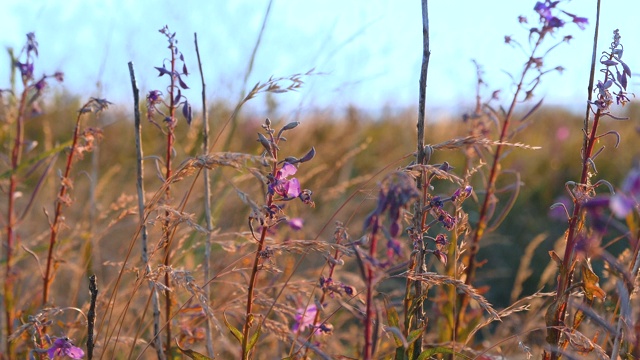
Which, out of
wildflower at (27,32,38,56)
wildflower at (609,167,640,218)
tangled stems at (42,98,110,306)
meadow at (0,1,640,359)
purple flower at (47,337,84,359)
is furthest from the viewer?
wildflower at (27,32,38,56)

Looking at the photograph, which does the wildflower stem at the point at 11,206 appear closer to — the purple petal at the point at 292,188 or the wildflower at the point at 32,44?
→ the wildflower at the point at 32,44

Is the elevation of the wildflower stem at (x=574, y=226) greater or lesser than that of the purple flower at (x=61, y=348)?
greater

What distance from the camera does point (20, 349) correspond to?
1819mm

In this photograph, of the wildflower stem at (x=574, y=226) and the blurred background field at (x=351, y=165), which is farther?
the blurred background field at (x=351, y=165)

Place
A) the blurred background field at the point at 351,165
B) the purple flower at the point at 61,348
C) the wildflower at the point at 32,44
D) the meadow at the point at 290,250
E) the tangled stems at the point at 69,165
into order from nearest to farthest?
the meadow at the point at 290,250 < the purple flower at the point at 61,348 < the tangled stems at the point at 69,165 < the wildflower at the point at 32,44 < the blurred background field at the point at 351,165

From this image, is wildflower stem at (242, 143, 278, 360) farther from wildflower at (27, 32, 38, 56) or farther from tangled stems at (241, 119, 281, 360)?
wildflower at (27, 32, 38, 56)

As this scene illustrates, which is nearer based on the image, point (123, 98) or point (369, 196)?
point (369, 196)

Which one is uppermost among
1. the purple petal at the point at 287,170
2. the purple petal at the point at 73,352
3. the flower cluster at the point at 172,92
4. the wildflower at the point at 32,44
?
A: the wildflower at the point at 32,44

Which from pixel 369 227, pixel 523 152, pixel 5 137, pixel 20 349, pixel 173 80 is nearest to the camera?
pixel 369 227

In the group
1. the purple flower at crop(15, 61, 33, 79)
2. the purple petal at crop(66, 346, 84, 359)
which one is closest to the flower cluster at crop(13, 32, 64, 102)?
the purple flower at crop(15, 61, 33, 79)

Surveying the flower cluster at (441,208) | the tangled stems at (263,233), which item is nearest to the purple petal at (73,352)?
the tangled stems at (263,233)

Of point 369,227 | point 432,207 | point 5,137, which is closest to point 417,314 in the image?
point 432,207

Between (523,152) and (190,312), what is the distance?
179 inches

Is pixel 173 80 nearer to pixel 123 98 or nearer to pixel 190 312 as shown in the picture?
pixel 190 312
